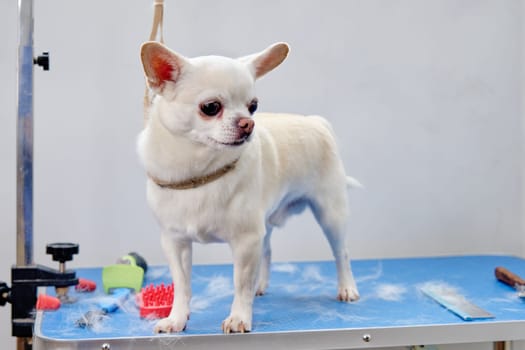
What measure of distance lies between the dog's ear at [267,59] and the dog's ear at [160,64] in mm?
139

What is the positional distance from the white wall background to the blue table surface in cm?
16

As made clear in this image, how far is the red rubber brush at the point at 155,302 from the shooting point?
1.33 meters

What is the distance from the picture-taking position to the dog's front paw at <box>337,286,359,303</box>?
1.46 m

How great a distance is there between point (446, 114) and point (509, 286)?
690mm

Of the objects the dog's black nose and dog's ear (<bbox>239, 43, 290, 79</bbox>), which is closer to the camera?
the dog's black nose

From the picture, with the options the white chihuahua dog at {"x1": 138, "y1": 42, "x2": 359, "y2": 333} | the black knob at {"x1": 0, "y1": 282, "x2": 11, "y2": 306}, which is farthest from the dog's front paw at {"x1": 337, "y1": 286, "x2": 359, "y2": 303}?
the black knob at {"x1": 0, "y1": 282, "x2": 11, "y2": 306}

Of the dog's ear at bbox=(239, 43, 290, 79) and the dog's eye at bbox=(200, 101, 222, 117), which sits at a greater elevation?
the dog's ear at bbox=(239, 43, 290, 79)

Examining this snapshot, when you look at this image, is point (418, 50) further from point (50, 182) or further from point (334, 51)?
point (50, 182)

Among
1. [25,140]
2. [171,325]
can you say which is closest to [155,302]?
[171,325]

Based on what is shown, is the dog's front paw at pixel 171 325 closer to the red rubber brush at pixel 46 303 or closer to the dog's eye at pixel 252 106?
the red rubber brush at pixel 46 303

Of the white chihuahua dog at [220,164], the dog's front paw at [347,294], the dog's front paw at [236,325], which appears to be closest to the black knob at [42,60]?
the white chihuahua dog at [220,164]

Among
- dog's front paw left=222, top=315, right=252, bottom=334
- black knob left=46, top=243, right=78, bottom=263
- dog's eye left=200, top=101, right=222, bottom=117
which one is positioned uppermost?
dog's eye left=200, top=101, right=222, bottom=117

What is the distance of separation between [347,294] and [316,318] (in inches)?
6.9

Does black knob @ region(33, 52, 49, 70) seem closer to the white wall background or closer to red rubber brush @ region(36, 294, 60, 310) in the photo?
red rubber brush @ region(36, 294, 60, 310)
